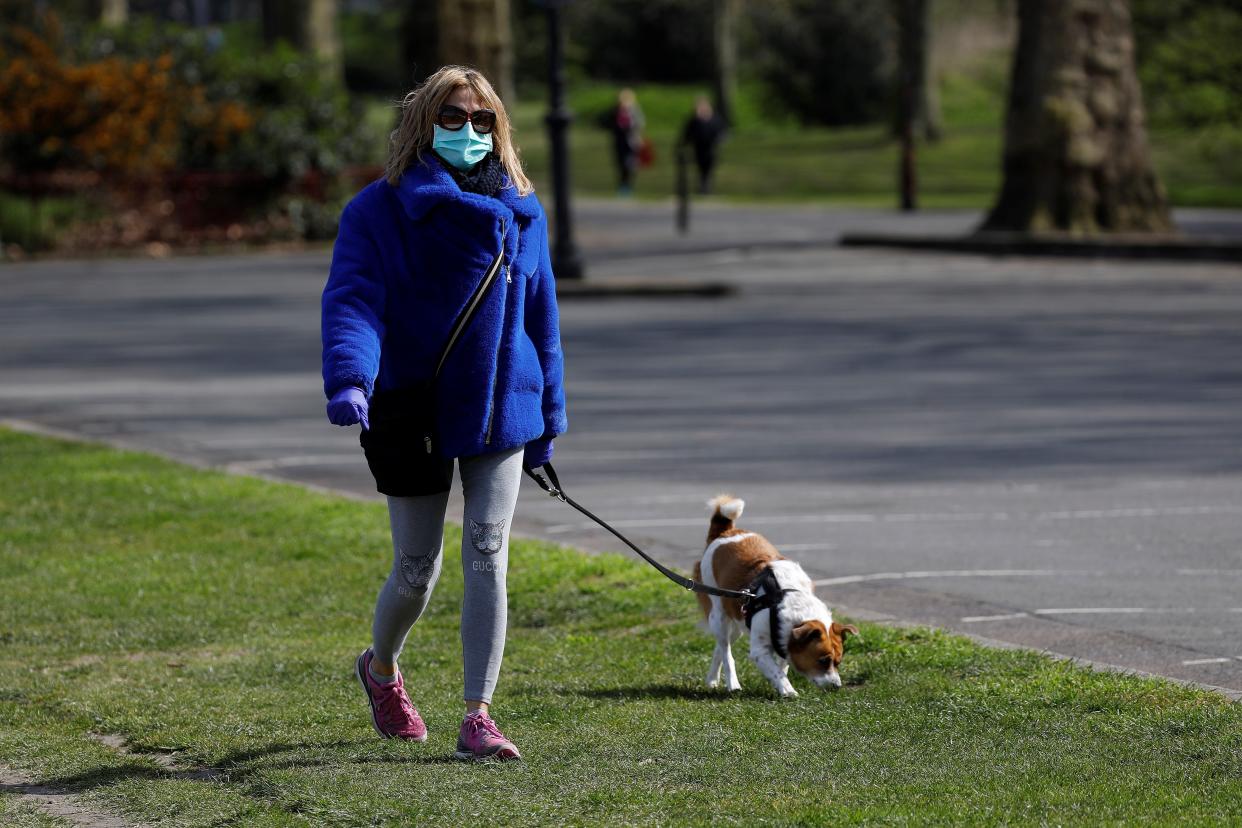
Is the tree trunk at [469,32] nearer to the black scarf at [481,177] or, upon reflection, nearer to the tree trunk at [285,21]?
the tree trunk at [285,21]

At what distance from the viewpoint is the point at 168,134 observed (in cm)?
2827

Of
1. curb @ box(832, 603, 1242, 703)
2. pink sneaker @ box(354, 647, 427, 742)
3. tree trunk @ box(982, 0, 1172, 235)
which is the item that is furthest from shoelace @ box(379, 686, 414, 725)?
tree trunk @ box(982, 0, 1172, 235)

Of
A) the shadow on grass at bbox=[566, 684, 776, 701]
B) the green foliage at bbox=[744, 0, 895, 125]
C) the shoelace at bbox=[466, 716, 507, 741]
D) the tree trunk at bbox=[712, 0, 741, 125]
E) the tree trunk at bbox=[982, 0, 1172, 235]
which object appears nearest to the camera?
the shoelace at bbox=[466, 716, 507, 741]

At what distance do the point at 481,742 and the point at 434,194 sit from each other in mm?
1493

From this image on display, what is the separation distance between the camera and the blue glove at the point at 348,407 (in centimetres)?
477

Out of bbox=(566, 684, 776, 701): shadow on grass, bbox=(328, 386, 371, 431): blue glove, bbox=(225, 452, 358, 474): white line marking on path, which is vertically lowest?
bbox=(225, 452, 358, 474): white line marking on path

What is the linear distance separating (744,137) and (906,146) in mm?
23835

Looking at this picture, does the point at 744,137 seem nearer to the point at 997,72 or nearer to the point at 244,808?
the point at 997,72

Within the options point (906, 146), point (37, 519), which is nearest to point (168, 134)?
point (906, 146)

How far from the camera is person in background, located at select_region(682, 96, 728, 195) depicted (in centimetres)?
3828

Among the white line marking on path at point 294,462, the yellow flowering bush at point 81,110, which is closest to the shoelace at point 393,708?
the white line marking on path at point 294,462

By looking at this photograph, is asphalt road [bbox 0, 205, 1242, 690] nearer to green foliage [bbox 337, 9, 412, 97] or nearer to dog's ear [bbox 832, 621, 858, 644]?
dog's ear [bbox 832, 621, 858, 644]

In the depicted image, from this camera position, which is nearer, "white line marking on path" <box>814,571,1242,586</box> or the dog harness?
the dog harness

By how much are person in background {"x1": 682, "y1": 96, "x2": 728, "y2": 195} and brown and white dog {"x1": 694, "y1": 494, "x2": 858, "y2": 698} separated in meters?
32.2
